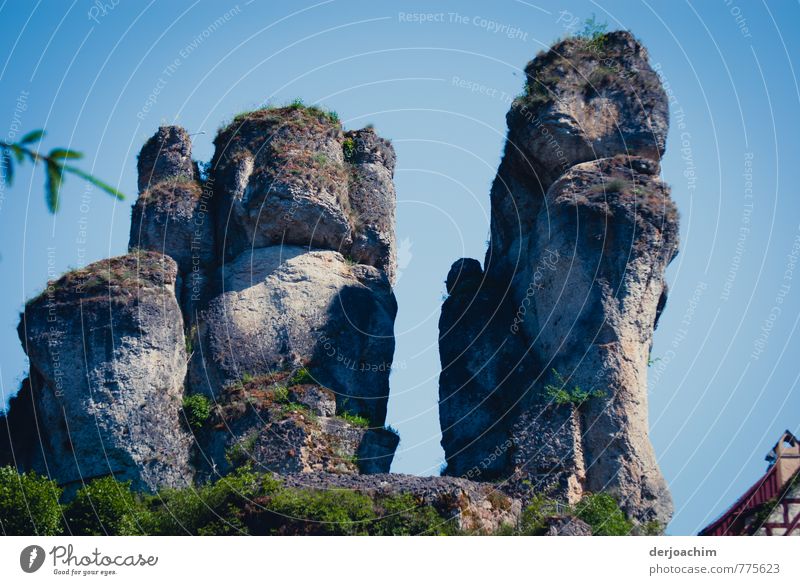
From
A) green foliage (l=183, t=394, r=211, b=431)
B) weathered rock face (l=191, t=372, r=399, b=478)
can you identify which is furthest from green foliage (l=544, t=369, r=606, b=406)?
green foliage (l=183, t=394, r=211, b=431)

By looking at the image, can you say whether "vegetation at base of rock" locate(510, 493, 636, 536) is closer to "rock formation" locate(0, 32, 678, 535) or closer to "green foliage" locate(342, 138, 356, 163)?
"rock formation" locate(0, 32, 678, 535)

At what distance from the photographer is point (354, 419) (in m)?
44.0

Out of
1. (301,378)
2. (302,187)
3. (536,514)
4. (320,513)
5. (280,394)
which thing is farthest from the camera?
(302,187)

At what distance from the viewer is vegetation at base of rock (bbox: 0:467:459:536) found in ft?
114

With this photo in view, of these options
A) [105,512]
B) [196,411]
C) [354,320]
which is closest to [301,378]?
[196,411]

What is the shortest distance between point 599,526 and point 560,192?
13.5 m

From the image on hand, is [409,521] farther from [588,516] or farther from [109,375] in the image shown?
[109,375]

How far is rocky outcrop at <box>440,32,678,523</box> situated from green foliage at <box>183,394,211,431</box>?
8343mm

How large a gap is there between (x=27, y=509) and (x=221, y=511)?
17.9ft

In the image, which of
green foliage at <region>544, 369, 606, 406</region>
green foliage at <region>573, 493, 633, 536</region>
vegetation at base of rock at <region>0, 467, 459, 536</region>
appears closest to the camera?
vegetation at base of rock at <region>0, 467, 459, 536</region>

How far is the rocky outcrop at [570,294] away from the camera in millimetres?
40750
